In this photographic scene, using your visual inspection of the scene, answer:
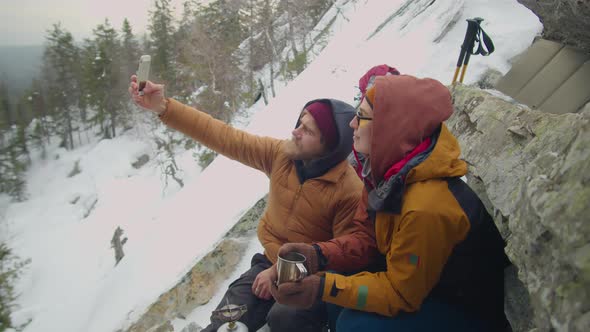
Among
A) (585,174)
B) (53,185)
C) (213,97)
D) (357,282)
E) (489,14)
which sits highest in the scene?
(489,14)

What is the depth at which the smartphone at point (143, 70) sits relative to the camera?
244cm

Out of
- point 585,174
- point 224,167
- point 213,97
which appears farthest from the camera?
point 213,97

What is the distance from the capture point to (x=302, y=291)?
189cm

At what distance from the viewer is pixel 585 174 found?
1.12 m

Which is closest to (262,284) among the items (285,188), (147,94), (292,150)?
(285,188)

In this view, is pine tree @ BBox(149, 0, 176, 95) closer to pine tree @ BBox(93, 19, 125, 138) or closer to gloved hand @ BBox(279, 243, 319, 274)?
pine tree @ BBox(93, 19, 125, 138)

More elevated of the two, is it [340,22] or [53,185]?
[340,22]

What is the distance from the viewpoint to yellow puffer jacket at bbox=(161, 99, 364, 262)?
266 cm

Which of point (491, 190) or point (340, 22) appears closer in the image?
point (491, 190)

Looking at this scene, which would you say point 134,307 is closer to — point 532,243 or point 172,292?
point 172,292

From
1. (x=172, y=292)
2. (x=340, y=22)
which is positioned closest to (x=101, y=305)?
(x=172, y=292)

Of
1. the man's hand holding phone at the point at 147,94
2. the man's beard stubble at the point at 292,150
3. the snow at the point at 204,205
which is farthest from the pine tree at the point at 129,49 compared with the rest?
the man's beard stubble at the point at 292,150

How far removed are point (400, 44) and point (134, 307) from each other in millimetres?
8375

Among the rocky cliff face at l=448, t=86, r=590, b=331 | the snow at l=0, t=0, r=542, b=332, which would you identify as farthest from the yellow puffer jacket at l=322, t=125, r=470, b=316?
the snow at l=0, t=0, r=542, b=332
